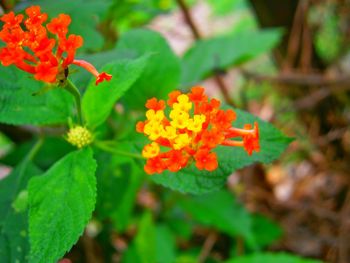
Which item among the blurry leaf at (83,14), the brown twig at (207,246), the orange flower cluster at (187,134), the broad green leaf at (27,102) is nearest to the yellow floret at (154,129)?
the orange flower cluster at (187,134)

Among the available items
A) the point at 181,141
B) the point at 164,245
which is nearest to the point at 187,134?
the point at 181,141

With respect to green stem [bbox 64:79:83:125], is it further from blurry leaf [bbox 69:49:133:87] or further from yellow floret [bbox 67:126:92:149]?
blurry leaf [bbox 69:49:133:87]

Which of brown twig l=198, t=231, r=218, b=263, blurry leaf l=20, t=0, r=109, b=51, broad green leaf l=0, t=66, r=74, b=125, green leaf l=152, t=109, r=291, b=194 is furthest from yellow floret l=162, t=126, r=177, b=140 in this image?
brown twig l=198, t=231, r=218, b=263

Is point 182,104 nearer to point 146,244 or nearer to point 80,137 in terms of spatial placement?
point 80,137

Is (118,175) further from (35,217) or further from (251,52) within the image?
(251,52)

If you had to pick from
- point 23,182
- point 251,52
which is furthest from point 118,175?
point 251,52
